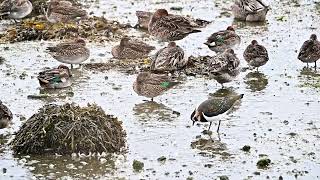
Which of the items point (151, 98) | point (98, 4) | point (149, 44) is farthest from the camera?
point (98, 4)

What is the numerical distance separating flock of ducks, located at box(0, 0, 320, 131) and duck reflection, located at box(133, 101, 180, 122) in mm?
210

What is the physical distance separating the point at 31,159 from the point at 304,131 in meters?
4.40

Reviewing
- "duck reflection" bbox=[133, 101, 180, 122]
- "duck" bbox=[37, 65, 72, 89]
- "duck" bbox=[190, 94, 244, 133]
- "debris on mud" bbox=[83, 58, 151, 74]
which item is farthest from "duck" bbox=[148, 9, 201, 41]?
"duck" bbox=[190, 94, 244, 133]

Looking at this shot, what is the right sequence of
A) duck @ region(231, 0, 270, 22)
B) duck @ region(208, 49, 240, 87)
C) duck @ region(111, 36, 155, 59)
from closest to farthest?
duck @ region(208, 49, 240, 87)
duck @ region(111, 36, 155, 59)
duck @ region(231, 0, 270, 22)

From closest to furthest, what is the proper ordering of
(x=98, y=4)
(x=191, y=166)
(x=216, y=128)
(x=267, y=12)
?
(x=191, y=166)
(x=216, y=128)
(x=267, y=12)
(x=98, y=4)

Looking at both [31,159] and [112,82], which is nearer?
[31,159]

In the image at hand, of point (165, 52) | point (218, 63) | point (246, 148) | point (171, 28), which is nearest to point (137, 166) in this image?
point (246, 148)

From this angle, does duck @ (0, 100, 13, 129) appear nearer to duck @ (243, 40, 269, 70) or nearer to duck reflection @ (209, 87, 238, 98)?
duck reflection @ (209, 87, 238, 98)

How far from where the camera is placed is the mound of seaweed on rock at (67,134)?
39.9ft

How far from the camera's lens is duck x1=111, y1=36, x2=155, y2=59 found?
17844 mm

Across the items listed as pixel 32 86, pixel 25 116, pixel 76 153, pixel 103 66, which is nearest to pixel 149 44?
pixel 103 66

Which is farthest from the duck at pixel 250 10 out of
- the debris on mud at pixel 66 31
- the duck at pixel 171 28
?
the duck at pixel 171 28

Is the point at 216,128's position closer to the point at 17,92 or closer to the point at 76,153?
the point at 76,153

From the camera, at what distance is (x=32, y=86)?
16.2 meters
